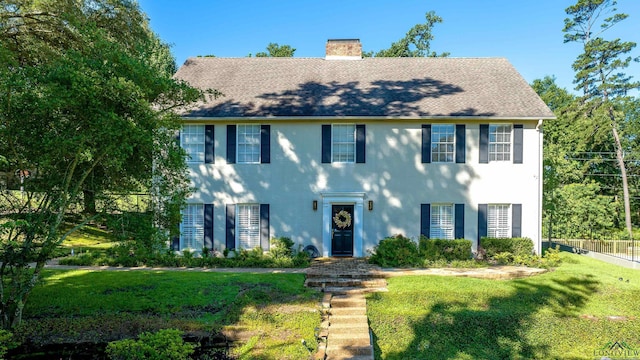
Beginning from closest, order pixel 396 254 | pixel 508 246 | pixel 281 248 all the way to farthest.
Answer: pixel 396 254, pixel 281 248, pixel 508 246

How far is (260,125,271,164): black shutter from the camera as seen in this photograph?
1409cm

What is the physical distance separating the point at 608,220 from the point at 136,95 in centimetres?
2931

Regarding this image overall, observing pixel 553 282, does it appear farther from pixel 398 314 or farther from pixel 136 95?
pixel 136 95

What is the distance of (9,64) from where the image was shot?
716 centimetres

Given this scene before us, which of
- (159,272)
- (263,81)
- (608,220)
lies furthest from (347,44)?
(608,220)

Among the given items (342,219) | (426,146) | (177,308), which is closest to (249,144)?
A: (342,219)

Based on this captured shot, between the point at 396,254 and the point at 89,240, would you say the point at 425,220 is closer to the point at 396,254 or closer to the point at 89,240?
the point at 396,254

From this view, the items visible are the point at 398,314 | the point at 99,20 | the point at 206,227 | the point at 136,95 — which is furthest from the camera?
the point at 99,20

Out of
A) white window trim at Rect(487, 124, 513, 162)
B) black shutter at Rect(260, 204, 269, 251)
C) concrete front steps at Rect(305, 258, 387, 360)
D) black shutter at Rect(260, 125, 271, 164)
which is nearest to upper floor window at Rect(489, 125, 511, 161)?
white window trim at Rect(487, 124, 513, 162)

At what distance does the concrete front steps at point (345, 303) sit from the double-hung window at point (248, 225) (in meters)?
2.59

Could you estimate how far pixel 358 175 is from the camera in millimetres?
14055

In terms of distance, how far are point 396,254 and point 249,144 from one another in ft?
22.1

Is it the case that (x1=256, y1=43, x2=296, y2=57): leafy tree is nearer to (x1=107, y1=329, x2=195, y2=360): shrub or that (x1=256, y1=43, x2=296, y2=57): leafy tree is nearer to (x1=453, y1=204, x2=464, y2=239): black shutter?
(x1=453, y1=204, x2=464, y2=239): black shutter

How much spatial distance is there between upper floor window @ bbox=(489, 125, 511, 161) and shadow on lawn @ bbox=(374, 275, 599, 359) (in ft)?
17.2
